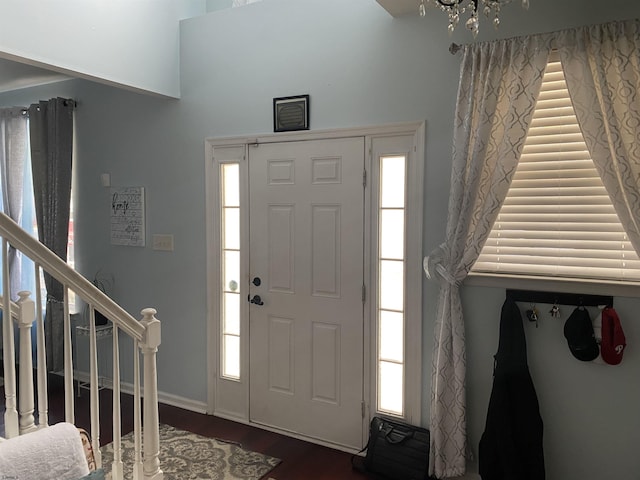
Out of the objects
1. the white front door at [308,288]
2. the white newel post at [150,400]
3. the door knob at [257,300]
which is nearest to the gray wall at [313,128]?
the white front door at [308,288]

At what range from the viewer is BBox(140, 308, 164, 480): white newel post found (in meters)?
2.07

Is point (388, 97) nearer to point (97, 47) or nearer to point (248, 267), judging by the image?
point (248, 267)

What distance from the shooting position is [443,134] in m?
2.70

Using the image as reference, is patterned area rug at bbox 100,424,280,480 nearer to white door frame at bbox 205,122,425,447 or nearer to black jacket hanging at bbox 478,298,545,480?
white door frame at bbox 205,122,425,447

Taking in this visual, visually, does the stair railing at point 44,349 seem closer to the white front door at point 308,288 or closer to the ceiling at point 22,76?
the white front door at point 308,288

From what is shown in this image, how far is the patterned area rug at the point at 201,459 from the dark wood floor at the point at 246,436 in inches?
2.9

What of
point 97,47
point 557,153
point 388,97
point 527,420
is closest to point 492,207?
point 557,153

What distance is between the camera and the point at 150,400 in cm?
210

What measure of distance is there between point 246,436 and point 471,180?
2.22 meters

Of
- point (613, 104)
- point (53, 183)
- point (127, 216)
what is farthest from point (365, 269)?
point (53, 183)

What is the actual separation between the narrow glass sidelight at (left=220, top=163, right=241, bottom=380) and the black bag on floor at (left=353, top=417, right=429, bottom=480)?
1146mm

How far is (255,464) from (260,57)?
8.55 feet

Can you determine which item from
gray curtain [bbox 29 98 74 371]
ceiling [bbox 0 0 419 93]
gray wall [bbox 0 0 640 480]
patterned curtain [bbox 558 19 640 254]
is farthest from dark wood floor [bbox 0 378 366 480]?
ceiling [bbox 0 0 419 93]

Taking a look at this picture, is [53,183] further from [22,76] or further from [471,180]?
[471,180]
